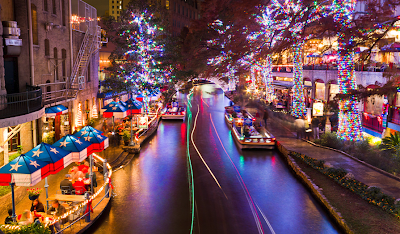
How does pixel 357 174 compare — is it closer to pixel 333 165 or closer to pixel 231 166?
pixel 333 165

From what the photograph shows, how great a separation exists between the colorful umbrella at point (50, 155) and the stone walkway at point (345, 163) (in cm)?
1228

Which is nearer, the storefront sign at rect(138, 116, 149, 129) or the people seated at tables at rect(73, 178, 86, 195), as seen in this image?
the people seated at tables at rect(73, 178, 86, 195)

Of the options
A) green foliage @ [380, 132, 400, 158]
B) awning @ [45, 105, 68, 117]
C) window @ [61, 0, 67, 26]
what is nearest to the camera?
awning @ [45, 105, 68, 117]

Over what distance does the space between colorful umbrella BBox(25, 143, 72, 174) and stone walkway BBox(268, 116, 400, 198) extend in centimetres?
1228

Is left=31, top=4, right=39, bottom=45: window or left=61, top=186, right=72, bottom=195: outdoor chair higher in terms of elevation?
left=31, top=4, right=39, bottom=45: window

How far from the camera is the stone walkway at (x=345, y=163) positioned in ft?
48.9

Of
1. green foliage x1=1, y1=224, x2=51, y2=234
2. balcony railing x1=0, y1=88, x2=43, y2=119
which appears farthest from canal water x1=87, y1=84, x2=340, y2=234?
balcony railing x1=0, y1=88, x2=43, y2=119

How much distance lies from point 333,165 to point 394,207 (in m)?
6.08

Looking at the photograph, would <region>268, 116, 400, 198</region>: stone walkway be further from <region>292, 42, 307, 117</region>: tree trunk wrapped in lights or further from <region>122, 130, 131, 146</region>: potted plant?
<region>122, 130, 131, 146</region>: potted plant

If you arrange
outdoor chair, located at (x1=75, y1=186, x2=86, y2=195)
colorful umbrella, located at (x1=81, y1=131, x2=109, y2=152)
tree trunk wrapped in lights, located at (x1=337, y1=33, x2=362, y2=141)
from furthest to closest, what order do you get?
tree trunk wrapped in lights, located at (x1=337, y1=33, x2=362, y2=141), colorful umbrella, located at (x1=81, y1=131, x2=109, y2=152), outdoor chair, located at (x1=75, y1=186, x2=86, y2=195)

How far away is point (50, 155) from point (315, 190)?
10.9 meters

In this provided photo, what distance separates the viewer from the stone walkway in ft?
48.9

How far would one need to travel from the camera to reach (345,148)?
857 inches

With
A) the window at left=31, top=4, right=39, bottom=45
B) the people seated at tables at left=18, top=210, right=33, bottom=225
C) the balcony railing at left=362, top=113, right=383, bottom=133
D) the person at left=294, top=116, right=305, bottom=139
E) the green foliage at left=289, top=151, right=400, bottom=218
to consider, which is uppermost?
the window at left=31, top=4, right=39, bottom=45
